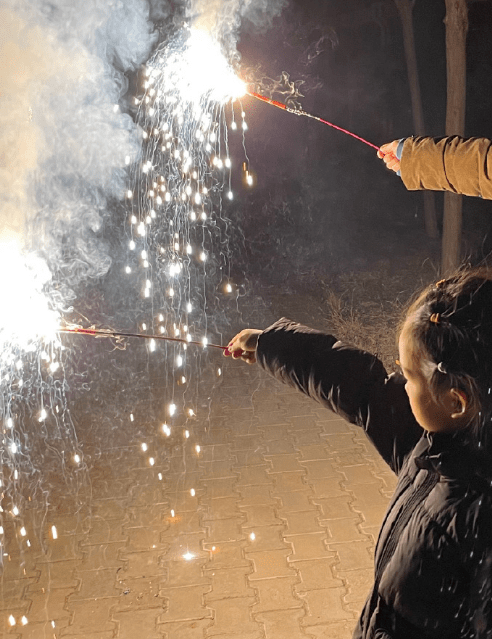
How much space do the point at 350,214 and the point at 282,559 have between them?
491 inches

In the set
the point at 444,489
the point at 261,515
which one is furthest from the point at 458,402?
the point at 261,515

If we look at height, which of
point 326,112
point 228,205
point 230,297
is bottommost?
point 230,297

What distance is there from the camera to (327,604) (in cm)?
357

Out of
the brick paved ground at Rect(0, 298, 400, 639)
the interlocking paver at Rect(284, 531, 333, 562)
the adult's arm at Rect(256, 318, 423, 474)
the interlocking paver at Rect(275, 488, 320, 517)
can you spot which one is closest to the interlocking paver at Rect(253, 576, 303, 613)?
the brick paved ground at Rect(0, 298, 400, 639)

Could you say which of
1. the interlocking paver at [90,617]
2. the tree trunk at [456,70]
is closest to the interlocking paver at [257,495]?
the interlocking paver at [90,617]

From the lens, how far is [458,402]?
155cm

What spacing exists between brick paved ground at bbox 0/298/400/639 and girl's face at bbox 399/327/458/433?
218 centimetres

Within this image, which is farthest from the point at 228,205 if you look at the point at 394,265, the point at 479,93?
the point at 479,93

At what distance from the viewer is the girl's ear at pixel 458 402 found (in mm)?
1531

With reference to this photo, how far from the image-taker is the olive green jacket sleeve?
9.38 ft

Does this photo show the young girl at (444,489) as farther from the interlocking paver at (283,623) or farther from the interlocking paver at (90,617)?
the interlocking paver at (90,617)

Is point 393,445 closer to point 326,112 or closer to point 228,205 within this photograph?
point 228,205

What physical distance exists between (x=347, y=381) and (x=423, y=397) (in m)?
0.48

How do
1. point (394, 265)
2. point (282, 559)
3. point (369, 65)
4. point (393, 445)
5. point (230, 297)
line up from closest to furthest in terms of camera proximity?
point (393, 445)
point (282, 559)
point (230, 297)
point (394, 265)
point (369, 65)
